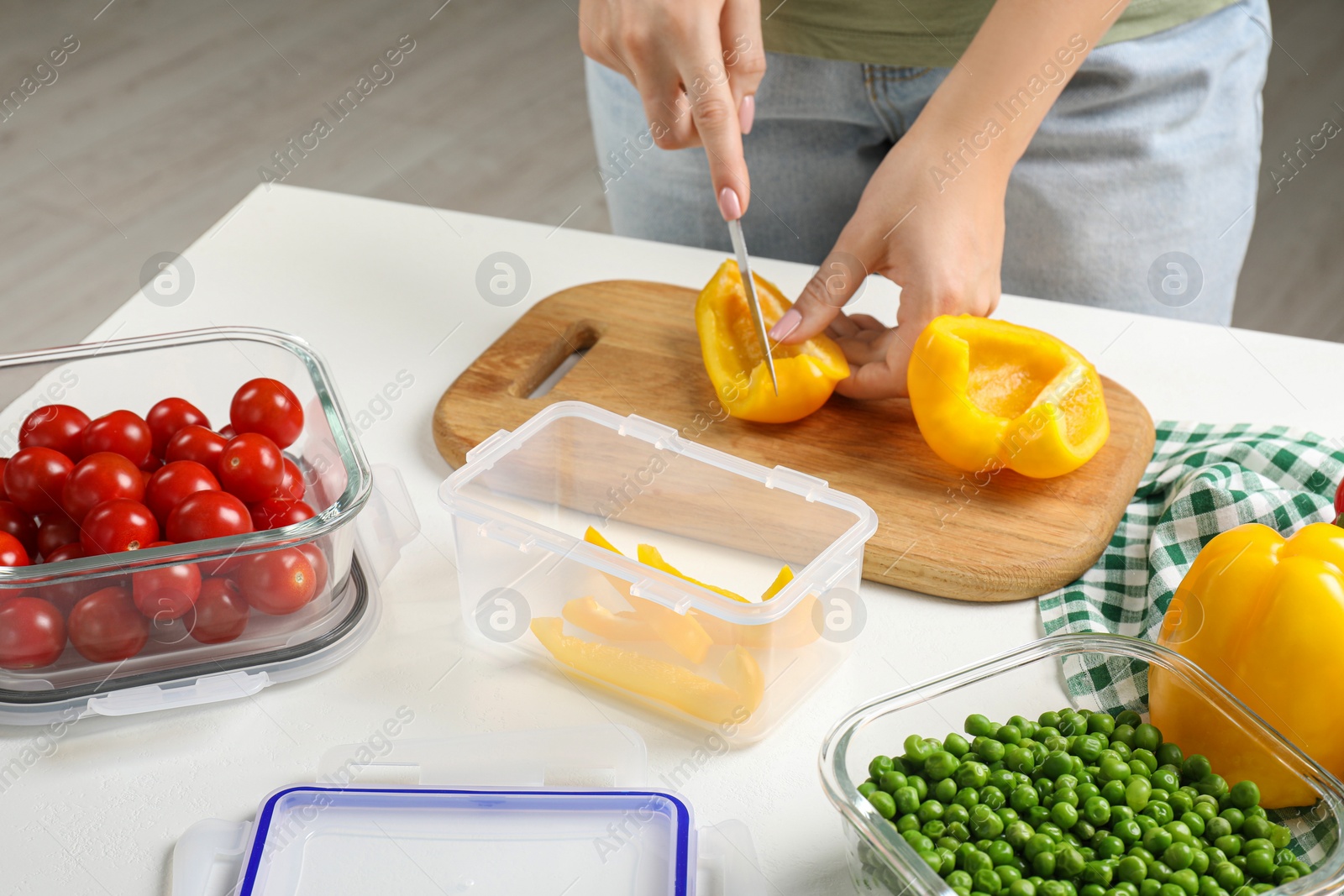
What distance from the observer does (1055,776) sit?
2.49 ft

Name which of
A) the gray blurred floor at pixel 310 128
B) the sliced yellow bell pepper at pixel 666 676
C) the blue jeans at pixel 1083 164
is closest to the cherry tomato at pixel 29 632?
the sliced yellow bell pepper at pixel 666 676

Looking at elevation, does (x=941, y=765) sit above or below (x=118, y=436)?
below

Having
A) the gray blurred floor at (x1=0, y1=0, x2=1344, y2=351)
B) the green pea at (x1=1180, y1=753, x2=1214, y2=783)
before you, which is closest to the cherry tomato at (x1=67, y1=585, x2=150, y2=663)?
the green pea at (x1=1180, y1=753, x2=1214, y2=783)

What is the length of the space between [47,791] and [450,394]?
1.80 ft

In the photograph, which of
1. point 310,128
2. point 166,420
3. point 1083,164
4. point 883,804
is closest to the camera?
point 883,804

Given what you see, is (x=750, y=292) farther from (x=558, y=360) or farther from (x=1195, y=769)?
(x=1195, y=769)

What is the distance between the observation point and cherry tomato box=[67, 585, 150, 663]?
2.89 feet

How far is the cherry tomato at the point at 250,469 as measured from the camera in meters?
0.97

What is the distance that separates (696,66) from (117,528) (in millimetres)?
699

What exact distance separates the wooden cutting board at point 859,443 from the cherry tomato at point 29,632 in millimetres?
435

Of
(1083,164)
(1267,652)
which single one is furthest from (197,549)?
(1083,164)

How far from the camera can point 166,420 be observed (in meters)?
1.04

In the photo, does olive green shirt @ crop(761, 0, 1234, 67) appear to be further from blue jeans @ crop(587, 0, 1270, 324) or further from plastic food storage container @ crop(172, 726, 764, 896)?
plastic food storage container @ crop(172, 726, 764, 896)

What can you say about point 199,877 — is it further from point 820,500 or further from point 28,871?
point 820,500
